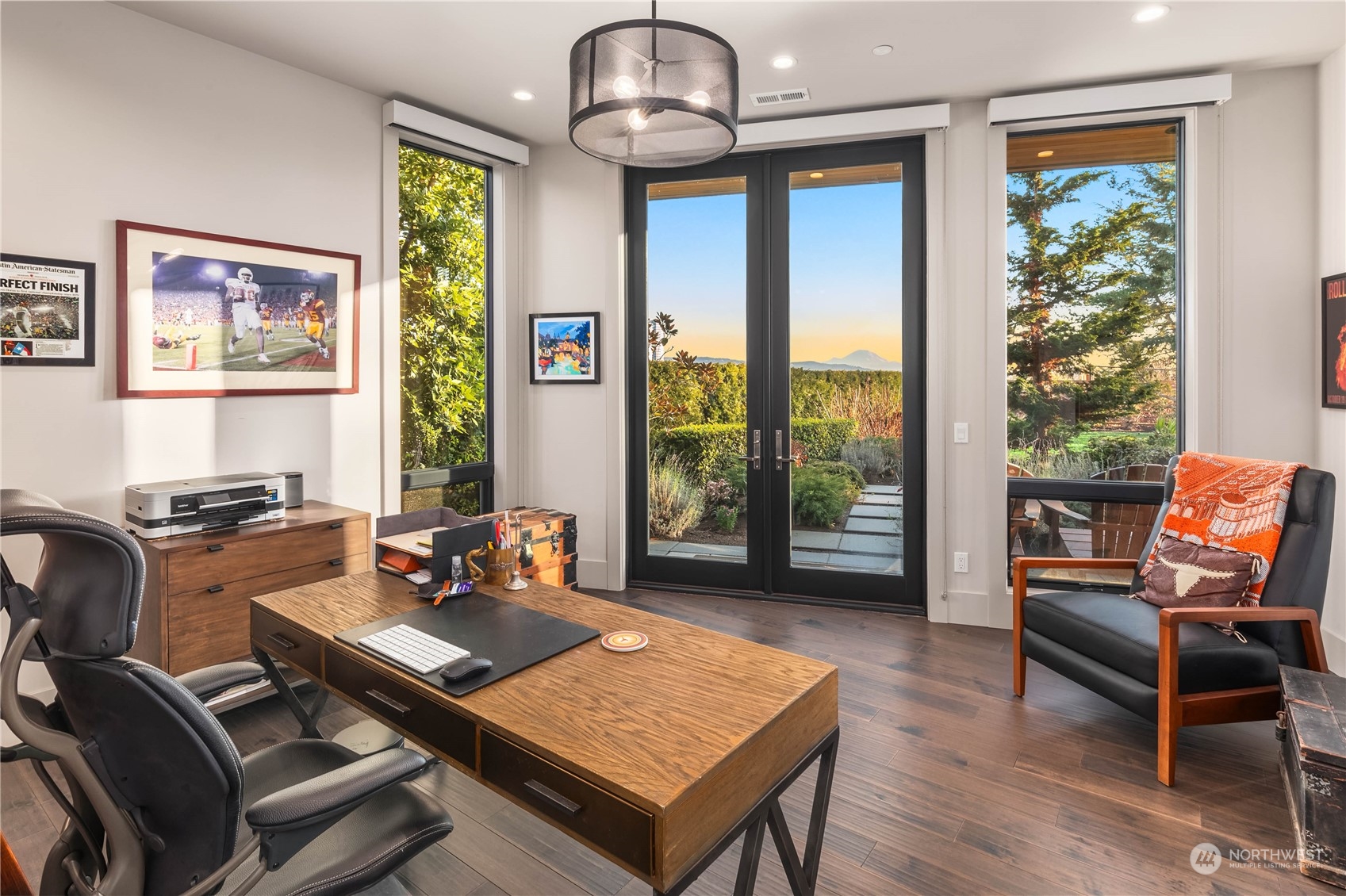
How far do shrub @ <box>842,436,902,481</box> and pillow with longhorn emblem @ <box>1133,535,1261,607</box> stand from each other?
1.54 metres

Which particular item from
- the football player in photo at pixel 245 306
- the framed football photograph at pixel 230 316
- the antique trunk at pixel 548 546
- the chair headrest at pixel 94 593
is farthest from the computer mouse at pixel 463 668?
the football player in photo at pixel 245 306

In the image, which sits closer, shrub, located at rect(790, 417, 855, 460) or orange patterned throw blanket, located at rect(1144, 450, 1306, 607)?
orange patterned throw blanket, located at rect(1144, 450, 1306, 607)

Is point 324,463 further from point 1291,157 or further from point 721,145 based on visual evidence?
point 1291,157

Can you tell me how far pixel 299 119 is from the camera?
3574mm

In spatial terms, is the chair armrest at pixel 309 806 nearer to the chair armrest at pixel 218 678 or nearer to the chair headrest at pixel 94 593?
the chair headrest at pixel 94 593

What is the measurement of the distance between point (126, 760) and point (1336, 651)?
4.61 m

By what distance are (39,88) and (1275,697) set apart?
515 centimetres

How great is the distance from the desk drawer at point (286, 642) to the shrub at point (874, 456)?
3.30 meters

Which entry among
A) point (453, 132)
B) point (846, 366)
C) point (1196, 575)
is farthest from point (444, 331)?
point (1196, 575)

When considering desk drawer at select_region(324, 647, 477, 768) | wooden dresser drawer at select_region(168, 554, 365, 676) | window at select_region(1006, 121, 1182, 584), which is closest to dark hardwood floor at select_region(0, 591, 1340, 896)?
wooden dresser drawer at select_region(168, 554, 365, 676)

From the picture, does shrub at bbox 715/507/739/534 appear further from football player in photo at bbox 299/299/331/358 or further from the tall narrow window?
football player in photo at bbox 299/299/331/358

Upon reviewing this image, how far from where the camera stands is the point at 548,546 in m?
4.04

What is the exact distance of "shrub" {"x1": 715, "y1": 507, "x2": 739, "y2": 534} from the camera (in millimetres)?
4656

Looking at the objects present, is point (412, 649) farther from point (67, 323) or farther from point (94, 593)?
point (67, 323)
